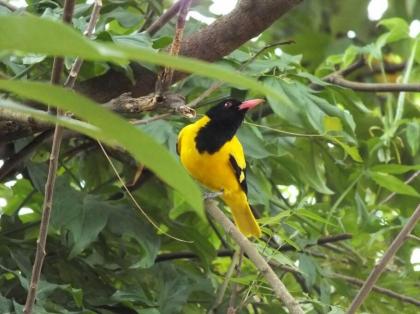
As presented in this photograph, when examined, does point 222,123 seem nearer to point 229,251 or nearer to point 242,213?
point 242,213

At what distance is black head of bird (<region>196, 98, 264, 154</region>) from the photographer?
1.87 meters

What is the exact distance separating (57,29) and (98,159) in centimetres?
144

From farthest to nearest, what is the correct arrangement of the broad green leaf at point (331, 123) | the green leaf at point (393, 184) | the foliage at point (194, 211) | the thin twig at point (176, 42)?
the green leaf at point (393, 184) < the broad green leaf at point (331, 123) < the foliage at point (194, 211) < the thin twig at point (176, 42)

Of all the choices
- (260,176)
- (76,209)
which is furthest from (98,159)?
(260,176)

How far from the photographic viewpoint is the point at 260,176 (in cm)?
185

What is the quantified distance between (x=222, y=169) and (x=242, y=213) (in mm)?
268

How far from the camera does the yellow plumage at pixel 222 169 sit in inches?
75.7

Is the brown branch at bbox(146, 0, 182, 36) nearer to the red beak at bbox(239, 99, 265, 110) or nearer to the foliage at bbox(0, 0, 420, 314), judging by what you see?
the foliage at bbox(0, 0, 420, 314)

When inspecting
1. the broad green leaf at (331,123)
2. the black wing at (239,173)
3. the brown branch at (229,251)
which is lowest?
the brown branch at (229,251)

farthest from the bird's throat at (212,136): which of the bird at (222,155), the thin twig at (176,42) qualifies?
the thin twig at (176,42)

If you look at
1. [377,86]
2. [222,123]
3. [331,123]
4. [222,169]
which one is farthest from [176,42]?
[222,169]

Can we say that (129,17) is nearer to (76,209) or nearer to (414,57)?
(76,209)

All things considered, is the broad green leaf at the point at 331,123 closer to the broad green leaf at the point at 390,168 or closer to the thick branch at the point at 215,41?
the broad green leaf at the point at 390,168

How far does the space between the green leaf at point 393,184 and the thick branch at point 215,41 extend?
23.8 inches
